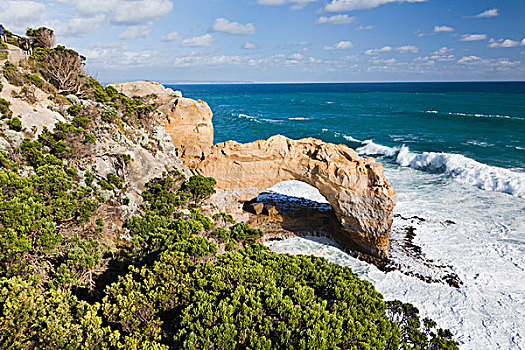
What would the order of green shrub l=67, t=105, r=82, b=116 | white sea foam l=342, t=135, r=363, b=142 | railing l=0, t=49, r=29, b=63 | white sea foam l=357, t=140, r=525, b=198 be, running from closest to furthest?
green shrub l=67, t=105, r=82, b=116
railing l=0, t=49, r=29, b=63
white sea foam l=357, t=140, r=525, b=198
white sea foam l=342, t=135, r=363, b=142

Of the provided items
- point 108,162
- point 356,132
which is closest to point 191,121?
point 108,162

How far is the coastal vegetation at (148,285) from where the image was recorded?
8438 mm

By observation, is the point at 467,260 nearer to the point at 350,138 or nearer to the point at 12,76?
the point at 12,76

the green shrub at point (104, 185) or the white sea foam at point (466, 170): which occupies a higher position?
the green shrub at point (104, 185)

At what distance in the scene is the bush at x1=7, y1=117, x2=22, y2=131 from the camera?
16.8 metres

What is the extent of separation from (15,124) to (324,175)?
18008 mm

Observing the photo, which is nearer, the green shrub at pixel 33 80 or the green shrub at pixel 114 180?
the green shrub at pixel 114 180

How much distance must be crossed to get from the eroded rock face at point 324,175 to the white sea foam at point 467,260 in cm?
238

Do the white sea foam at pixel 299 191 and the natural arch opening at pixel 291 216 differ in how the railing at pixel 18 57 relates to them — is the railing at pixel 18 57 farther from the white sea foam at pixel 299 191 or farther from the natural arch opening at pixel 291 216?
the white sea foam at pixel 299 191

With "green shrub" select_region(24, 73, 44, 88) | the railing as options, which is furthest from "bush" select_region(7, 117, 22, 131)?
the railing

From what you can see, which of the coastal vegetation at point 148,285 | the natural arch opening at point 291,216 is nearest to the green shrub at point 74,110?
the coastal vegetation at point 148,285

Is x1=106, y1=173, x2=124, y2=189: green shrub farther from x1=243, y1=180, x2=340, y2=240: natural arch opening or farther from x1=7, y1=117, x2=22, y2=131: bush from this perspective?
x1=243, y1=180, x2=340, y2=240: natural arch opening

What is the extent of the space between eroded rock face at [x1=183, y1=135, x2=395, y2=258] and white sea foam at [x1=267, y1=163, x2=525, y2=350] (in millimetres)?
2375

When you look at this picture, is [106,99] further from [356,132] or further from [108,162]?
[356,132]
